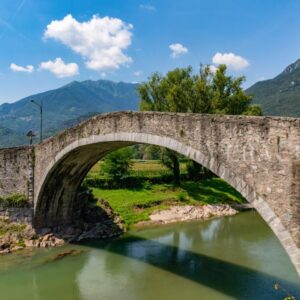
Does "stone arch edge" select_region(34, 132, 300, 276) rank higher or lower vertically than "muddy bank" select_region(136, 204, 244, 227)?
higher

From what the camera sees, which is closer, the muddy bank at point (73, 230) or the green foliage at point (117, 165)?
the muddy bank at point (73, 230)

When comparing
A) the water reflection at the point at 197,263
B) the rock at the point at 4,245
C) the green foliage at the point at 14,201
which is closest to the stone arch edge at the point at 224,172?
the water reflection at the point at 197,263

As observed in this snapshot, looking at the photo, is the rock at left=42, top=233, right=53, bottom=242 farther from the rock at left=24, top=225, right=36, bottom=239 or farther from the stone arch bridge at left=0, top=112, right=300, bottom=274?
the stone arch bridge at left=0, top=112, right=300, bottom=274

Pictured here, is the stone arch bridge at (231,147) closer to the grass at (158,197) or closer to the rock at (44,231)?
the rock at (44,231)

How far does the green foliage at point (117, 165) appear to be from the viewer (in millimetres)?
31453

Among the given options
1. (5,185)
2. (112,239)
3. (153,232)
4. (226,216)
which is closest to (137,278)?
(112,239)

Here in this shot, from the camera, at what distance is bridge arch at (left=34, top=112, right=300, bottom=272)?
10469mm

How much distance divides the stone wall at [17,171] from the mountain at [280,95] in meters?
92.7

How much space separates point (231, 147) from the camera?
11.9 m

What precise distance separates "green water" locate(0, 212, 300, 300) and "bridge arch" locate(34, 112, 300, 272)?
166 inches

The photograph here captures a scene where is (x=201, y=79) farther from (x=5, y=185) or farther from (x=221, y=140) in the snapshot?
(x=221, y=140)

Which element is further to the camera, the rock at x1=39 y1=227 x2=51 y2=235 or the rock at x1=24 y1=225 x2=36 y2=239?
the rock at x1=39 y1=227 x2=51 y2=235

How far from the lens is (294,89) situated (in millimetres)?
139000

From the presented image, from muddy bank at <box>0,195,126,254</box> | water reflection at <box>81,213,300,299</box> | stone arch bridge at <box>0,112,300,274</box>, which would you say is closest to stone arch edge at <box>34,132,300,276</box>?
stone arch bridge at <box>0,112,300,274</box>
